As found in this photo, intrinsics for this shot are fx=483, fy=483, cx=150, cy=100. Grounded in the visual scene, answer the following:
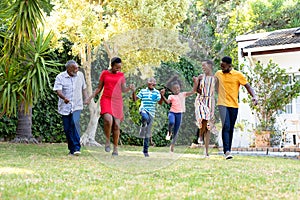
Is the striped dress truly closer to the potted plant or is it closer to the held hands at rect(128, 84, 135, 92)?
the held hands at rect(128, 84, 135, 92)

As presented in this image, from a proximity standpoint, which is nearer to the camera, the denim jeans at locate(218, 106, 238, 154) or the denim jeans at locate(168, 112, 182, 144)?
the denim jeans at locate(168, 112, 182, 144)

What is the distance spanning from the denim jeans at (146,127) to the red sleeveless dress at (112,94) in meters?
0.27

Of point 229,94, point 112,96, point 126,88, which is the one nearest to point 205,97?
point 126,88

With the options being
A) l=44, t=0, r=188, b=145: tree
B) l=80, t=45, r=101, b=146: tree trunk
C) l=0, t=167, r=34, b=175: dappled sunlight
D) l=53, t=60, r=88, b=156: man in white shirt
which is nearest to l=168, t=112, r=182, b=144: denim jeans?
l=80, t=45, r=101, b=146: tree trunk

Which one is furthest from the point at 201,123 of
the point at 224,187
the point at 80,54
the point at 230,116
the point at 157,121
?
the point at 80,54

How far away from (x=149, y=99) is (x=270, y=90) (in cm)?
680

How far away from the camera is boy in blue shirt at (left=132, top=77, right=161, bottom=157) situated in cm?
546

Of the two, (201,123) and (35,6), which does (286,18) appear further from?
(201,123)

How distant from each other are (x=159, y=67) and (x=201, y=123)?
2.71 ft

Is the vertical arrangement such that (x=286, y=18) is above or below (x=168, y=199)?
above

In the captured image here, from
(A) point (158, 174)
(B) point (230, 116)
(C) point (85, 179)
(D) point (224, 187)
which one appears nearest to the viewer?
(D) point (224, 187)

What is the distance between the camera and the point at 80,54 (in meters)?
11.7

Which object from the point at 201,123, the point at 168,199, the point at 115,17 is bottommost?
the point at 168,199

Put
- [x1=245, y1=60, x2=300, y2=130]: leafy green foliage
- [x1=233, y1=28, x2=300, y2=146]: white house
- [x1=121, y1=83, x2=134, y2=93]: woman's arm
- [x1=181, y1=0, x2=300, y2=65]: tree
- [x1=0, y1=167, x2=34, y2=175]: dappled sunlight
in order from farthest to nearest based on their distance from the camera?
[x1=181, y1=0, x2=300, y2=65]: tree < [x1=233, y1=28, x2=300, y2=146]: white house < [x1=245, y1=60, x2=300, y2=130]: leafy green foliage < [x1=121, y1=83, x2=134, y2=93]: woman's arm < [x1=0, y1=167, x2=34, y2=175]: dappled sunlight
